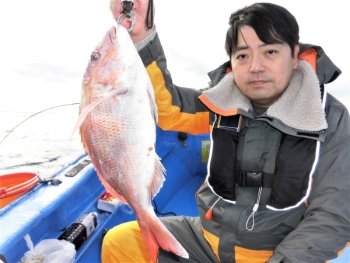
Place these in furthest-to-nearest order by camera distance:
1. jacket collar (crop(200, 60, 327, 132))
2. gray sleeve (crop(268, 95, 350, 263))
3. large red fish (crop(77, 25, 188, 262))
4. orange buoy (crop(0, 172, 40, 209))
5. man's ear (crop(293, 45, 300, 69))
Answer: orange buoy (crop(0, 172, 40, 209))
man's ear (crop(293, 45, 300, 69))
jacket collar (crop(200, 60, 327, 132))
gray sleeve (crop(268, 95, 350, 263))
large red fish (crop(77, 25, 188, 262))

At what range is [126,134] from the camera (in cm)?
146

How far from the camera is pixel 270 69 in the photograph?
1.90m

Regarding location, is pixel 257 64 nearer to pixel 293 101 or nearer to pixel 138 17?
pixel 293 101

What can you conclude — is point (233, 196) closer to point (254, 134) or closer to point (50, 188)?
point (254, 134)

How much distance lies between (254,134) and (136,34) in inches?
40.0

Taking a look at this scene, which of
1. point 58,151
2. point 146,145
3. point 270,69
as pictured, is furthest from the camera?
Result: point 58,151

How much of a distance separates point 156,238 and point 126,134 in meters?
0.56

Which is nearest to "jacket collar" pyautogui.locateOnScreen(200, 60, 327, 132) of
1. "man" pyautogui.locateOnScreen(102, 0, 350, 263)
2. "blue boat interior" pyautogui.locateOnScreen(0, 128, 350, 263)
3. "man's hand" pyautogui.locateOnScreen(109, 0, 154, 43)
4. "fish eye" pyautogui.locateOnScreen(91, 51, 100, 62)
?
"man" pyautogui.locateOnScreen(102, 0, 350, 263)

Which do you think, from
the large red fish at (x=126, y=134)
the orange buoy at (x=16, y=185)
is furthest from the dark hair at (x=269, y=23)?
the orange buoy at (x=16, y=185)

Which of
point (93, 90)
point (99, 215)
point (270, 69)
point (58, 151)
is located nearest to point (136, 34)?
point (93, 90)

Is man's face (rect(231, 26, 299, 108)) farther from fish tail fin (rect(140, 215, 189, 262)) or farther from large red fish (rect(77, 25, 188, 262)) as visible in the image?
fish tail fin (rect(140, 215, 189, 262))

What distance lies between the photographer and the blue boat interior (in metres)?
2.31

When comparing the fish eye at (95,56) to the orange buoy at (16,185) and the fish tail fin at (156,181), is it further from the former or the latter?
the orange buoy at (16,185)

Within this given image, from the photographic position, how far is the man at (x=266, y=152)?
171 cm
